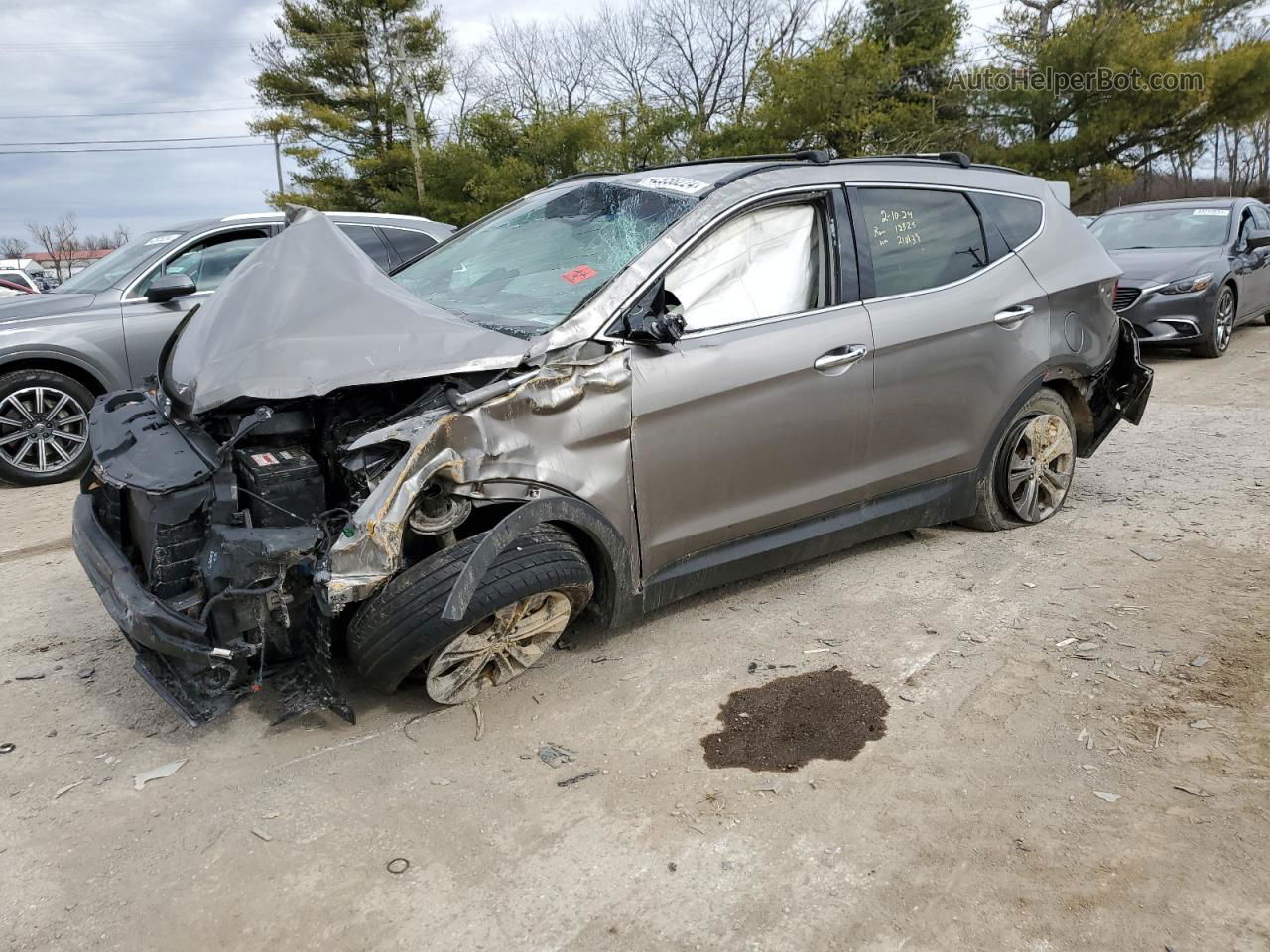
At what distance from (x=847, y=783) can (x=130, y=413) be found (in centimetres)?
280

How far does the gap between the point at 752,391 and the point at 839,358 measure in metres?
0.45

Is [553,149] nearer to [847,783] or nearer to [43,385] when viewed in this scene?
[43,385]

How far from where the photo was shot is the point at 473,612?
285 centimetres

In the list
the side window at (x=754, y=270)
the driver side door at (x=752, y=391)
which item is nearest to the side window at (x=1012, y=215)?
the driver side door at (x=752, y=391)

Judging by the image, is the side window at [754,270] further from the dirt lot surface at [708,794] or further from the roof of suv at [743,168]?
the dirt lot surface at [708,794]

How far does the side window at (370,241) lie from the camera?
23.5 feet

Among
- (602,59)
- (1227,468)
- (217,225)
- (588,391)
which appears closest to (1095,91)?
(602,59)

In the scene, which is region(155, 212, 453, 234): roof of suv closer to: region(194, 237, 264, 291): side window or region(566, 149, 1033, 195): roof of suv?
region(194, 237, 264, 291): side window

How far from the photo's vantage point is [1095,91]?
2623 cm

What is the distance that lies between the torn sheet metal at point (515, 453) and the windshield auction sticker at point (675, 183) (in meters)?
0.87

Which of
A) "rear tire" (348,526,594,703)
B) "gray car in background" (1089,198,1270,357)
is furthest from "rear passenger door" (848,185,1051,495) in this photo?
"gray car in background" (1089,198,1270,357)

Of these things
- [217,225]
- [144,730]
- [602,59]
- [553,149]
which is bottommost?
[144,730]

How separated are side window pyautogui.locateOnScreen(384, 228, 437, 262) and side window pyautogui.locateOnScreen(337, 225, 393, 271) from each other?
12 centimetres

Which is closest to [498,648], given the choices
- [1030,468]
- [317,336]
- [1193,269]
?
[317,336]
